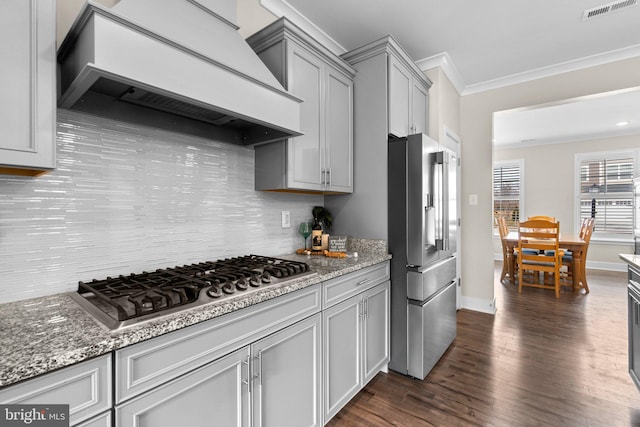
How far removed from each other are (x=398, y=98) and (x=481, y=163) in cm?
193

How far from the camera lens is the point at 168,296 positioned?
103 centimetres

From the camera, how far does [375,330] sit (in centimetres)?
212

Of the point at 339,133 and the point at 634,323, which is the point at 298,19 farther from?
the point at 634,323

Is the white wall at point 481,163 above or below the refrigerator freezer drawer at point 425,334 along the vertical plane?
above

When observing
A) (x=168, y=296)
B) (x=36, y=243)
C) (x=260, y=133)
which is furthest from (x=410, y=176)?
(x=36, y=243)

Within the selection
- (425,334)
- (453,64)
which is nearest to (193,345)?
(425,334)

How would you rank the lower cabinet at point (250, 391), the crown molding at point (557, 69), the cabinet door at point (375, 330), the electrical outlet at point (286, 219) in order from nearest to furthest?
the lower cabinet at point (250, 391), the cabinet door at point (375, 330), the electrical outlet at point (286, 219), the crown molding at point (557, 69)

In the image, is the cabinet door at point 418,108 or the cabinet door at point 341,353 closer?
the cabinet door at point 341,353

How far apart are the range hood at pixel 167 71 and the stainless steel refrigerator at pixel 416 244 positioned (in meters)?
0.94

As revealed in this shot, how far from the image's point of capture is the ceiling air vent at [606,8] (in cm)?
237

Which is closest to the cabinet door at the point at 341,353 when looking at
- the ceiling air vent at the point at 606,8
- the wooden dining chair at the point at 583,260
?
the ceiling air vent at the point at 606,8

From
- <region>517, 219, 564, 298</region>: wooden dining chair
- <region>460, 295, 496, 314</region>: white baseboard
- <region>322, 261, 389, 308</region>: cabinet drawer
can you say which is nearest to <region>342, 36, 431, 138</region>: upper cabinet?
<region>322, 261, 389, 308</region>: cabinet drawer

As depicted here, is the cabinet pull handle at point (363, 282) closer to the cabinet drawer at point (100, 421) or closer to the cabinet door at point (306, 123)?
the cabinet door at point (306, 123)

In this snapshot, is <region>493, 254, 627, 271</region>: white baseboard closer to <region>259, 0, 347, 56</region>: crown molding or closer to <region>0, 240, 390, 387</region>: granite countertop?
<region>259, 0, 347, 56</region>: crown molding
